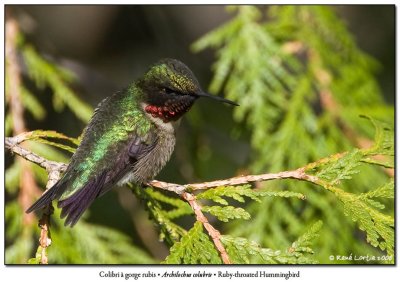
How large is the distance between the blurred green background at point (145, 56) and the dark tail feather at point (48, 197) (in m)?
1.99

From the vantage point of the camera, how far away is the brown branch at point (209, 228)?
7.15 feet

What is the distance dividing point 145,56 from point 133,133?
356cm

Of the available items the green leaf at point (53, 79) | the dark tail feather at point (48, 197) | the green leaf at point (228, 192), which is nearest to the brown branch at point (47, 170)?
the dark tail feather at point (48, 197)

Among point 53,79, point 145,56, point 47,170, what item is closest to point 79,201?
point 47,170

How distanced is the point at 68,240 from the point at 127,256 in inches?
14.2

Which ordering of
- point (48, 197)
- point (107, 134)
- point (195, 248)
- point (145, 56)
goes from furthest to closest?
point (145, 56) < point (107, 134) < point (48, 197) < point (195, 248)

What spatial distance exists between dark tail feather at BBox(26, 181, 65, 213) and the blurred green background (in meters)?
1.99

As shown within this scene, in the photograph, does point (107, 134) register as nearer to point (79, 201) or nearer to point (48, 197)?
point (79, 201)

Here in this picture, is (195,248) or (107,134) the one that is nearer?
(195,248)

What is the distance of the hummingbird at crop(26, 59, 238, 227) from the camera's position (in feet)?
9.00

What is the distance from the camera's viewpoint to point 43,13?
20.6 feet

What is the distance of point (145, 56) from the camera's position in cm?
648

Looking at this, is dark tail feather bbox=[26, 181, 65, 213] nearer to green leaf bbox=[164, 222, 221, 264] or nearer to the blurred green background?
green leaf bbox=[164, 222, 221, 264]

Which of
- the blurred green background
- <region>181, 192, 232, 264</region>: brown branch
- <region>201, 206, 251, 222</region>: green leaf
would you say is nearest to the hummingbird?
<region>181, 192, 232, 264</region>: brown branch
